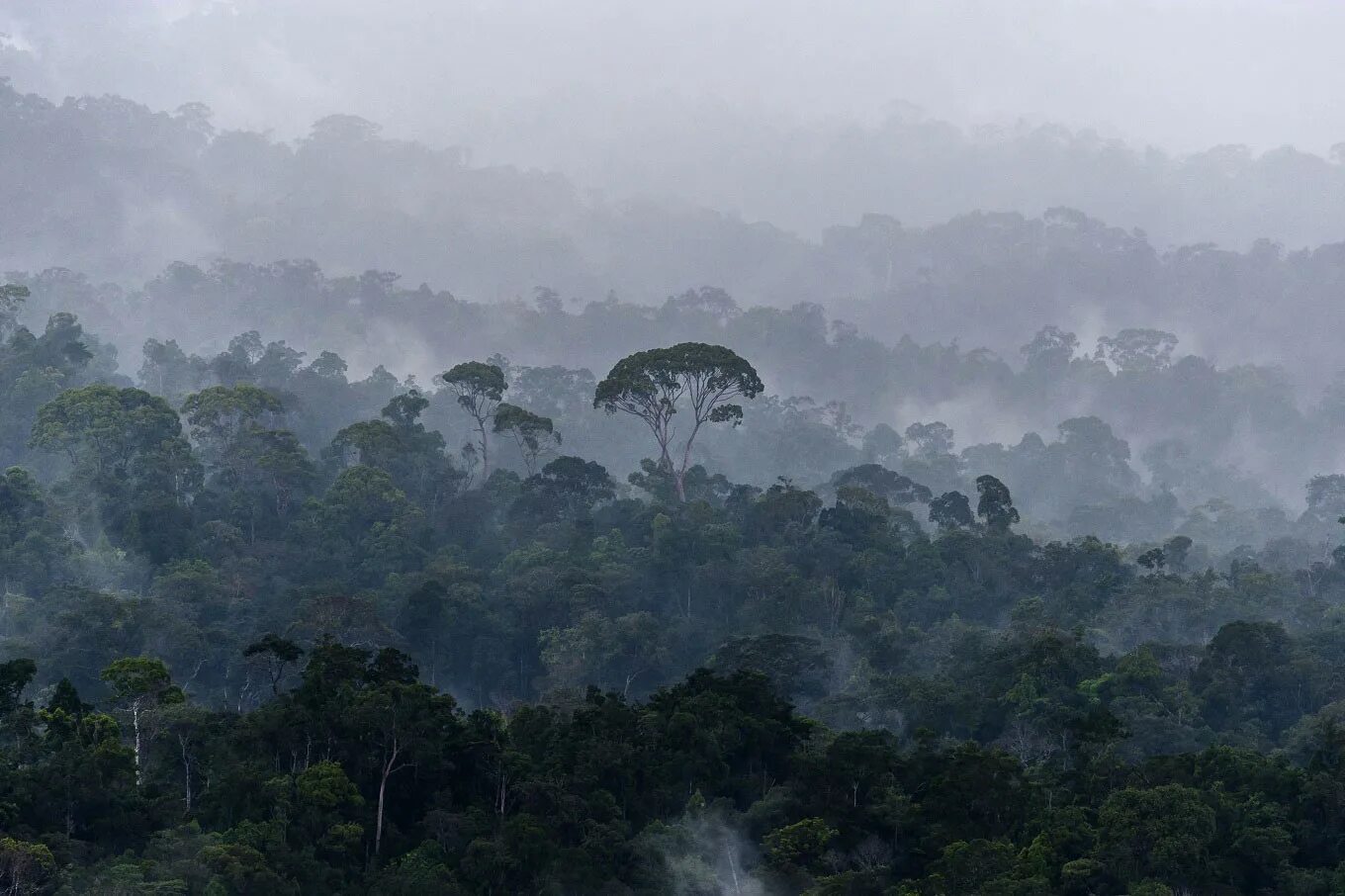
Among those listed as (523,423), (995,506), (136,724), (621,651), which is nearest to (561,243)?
(523,423)

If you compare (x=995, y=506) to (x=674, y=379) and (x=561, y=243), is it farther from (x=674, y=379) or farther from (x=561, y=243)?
(x=561, y=243)

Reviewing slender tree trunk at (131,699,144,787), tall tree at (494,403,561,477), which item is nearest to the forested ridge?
slender tree trunk at (131,699,144,787)

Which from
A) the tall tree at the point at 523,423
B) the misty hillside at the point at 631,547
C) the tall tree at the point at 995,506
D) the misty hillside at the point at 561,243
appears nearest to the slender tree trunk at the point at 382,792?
the misty hillside at the point at 631,547

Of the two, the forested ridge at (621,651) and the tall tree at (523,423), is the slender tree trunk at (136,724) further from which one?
the tall tree at (523,423)

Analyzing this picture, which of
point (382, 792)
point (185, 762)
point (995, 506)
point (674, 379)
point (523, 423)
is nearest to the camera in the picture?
point (382, 792)

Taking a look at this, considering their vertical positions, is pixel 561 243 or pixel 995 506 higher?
pixel 561 243

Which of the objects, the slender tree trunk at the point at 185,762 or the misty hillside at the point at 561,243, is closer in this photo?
the slender tree trunk at the point at 185,762

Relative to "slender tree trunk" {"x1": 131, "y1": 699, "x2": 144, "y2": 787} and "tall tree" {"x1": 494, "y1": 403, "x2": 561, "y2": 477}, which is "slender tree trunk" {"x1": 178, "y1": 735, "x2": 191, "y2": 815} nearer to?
"slender tree trunk" {"x1": 131, "y1": 699, "x2": 144, "y2": 787}

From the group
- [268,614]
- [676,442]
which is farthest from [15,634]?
[676,442]

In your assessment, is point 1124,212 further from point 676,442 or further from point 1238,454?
point 676,442
